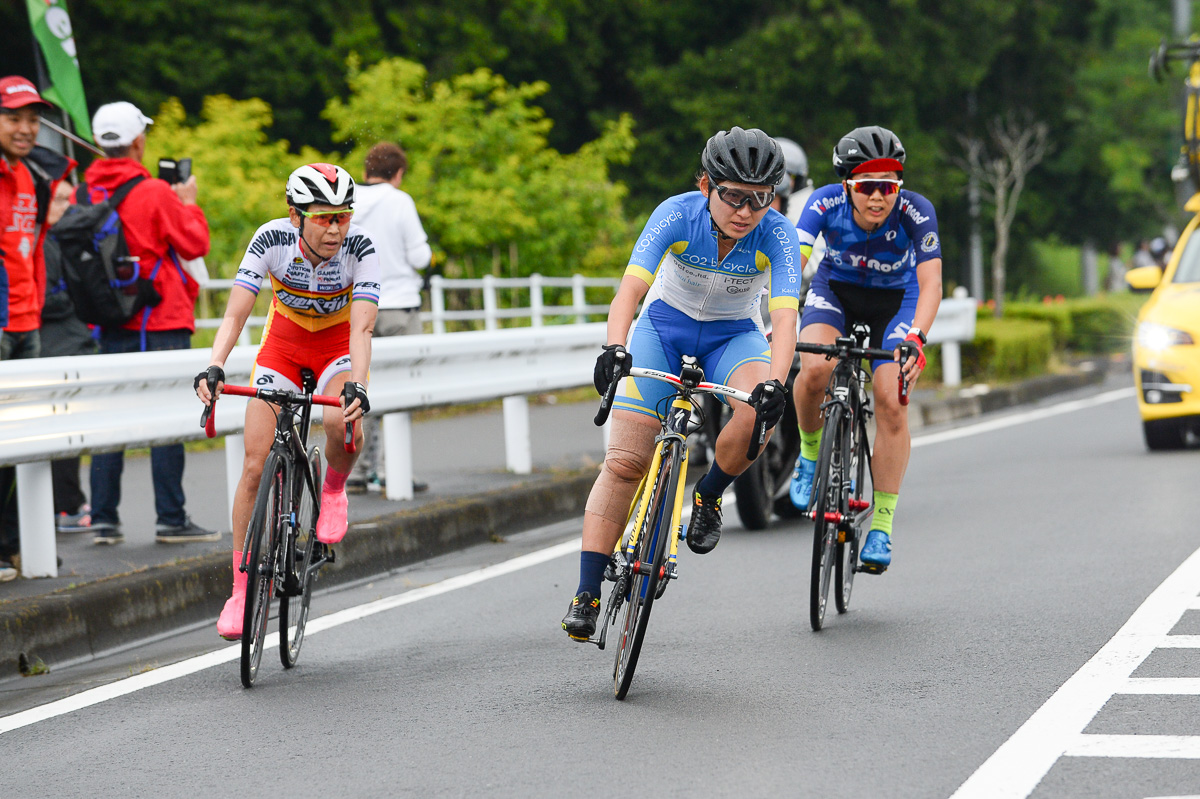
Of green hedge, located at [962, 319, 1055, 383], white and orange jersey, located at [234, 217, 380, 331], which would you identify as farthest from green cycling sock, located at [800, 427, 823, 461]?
green hedge, located at [962, 319, 1055, 383]

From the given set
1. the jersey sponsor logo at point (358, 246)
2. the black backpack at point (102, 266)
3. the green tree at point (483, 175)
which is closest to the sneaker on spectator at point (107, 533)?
the black backpack at point (102, 266)

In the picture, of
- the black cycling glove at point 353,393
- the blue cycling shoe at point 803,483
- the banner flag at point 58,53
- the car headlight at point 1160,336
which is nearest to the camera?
the black cycling glove at point 353,393

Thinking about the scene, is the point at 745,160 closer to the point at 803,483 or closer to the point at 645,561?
the point at 645,561

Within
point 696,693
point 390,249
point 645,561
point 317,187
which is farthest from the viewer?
point 390,249

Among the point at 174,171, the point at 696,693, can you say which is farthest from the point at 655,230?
the point at 174,171

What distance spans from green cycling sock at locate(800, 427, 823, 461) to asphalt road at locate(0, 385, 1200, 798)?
0.64 metres

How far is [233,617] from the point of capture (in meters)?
6.02

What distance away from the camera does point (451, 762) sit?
4879 millimetres

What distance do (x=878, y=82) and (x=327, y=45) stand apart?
13.2m

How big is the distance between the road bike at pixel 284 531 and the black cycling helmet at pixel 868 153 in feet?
8.06

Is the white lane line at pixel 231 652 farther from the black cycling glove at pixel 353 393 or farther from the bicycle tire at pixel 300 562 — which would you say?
the black cycling glove at pixel 353 393

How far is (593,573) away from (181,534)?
3.56 m

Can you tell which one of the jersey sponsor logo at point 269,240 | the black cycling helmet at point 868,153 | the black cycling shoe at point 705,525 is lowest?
the black cycling shoe at point 705,525

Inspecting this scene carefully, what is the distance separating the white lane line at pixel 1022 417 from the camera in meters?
14.7
